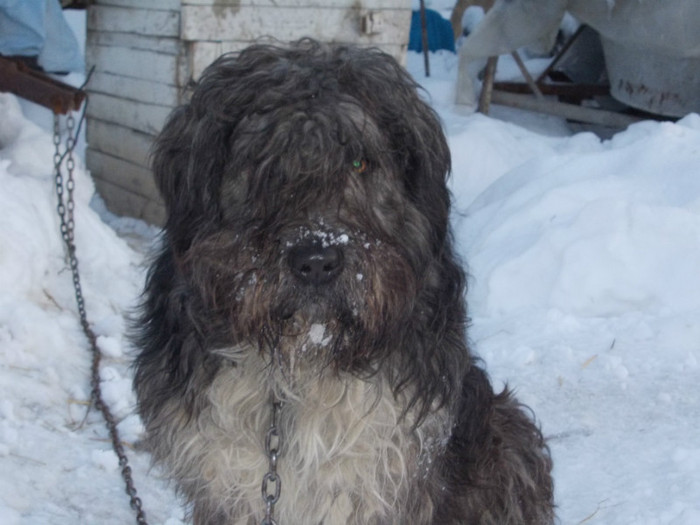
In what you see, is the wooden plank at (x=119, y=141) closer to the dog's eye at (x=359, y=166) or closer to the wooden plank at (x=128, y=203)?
the wooden plank at (x=128, y=203)

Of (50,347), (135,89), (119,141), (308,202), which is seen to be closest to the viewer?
(308,202)

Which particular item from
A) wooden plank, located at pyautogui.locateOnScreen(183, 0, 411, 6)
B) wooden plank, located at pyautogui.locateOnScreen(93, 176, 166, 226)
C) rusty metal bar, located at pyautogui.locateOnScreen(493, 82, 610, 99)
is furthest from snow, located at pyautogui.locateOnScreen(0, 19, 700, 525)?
Answer: rusty metal bar, located at pyautogui.locateOnScreen(493, 82, 610, 99)

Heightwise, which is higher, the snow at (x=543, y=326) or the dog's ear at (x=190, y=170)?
the dog's ear at (x=190, y=170)

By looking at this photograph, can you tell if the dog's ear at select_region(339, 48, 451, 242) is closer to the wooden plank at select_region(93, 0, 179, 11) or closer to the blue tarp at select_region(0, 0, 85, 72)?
the blue tarp at select_region(0, 0, 85, 72)

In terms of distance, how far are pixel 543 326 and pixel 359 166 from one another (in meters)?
2.82

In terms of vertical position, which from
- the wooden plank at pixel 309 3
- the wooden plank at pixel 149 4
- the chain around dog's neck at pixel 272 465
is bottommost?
the chain around dog's neck at pixel 272 465

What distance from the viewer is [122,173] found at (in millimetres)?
7816

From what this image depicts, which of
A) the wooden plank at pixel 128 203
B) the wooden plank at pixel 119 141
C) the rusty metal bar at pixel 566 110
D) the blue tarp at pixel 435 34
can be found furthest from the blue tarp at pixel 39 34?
the blue tarp at pixel 435 34

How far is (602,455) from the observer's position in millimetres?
3943

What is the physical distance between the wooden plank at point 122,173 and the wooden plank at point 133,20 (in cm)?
109

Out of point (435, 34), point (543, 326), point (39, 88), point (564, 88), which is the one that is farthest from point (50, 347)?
point (435, 34)

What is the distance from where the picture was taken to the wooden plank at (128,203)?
24.2 feet

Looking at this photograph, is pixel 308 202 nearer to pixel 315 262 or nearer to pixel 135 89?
pixel 315 262

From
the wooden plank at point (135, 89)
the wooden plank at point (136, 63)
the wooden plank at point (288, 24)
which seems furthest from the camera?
the wooden plank at point (135, 89)
